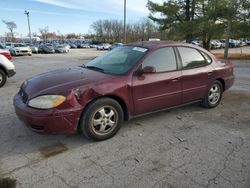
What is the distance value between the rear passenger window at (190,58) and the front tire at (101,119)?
1.70 metres

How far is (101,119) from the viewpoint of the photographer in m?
3.54

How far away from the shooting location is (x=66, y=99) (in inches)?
127

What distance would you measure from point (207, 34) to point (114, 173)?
2347 centimetres

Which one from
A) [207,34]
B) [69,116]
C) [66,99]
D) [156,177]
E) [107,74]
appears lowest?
[156,177]

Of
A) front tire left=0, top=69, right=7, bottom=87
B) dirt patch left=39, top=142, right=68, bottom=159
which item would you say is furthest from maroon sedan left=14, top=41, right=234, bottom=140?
front tire left=0, top=69, right=7, bottom=87

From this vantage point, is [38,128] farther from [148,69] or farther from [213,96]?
[213,96]

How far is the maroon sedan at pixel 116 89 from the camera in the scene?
3229 mm

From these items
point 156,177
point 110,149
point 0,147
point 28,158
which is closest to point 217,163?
point 156,177

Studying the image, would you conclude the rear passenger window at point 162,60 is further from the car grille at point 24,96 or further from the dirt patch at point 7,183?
the dirt patch at point 7,183

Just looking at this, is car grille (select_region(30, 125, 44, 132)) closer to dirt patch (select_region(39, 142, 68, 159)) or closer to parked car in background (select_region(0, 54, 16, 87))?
dirt patch (select_region(39, 142, 68, 159))

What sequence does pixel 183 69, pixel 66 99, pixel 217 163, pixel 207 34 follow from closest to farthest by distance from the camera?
pixel 217 163 → pixel 66 99 → pixel 183 69 → pixel 207 34

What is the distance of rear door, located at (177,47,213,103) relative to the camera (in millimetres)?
4465

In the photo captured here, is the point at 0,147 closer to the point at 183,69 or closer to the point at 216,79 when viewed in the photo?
the point at 183,69

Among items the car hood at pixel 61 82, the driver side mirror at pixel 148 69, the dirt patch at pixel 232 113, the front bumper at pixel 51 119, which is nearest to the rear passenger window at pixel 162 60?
the driver side mirror at pixel 148 69
